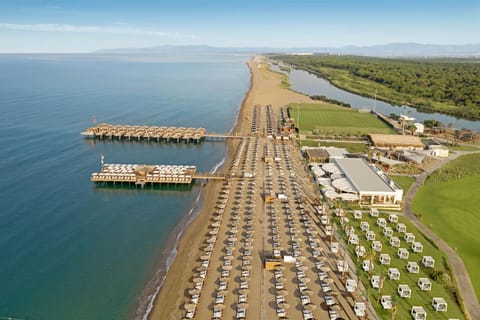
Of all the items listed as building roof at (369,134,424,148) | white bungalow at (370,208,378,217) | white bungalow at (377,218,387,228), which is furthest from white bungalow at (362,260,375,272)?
building roof at (369,134,424,148)

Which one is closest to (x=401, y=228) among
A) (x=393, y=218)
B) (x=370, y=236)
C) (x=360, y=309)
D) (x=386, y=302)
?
(x=393, y=218)

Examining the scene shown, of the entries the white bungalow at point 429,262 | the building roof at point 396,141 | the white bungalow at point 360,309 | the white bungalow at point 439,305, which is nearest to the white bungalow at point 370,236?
the white bungalow at point 429,262

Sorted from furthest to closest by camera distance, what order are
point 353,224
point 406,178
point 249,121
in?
1. point 249,121
2. point 406,178
3. point 353,224

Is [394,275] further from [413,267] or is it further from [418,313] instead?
[418,313]

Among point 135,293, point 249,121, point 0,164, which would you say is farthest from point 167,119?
point 135,293

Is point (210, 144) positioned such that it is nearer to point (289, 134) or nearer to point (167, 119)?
point (289, 134)

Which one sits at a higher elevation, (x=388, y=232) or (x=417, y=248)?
(x=388, y=232)
